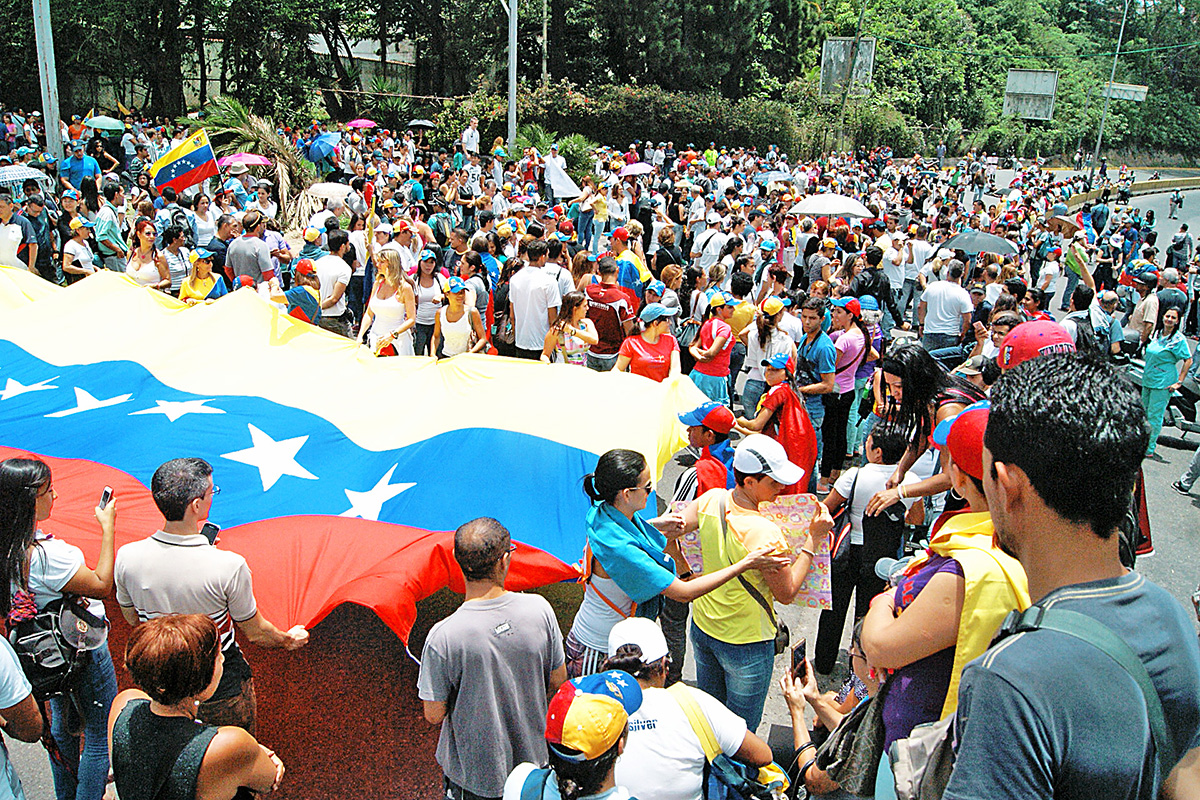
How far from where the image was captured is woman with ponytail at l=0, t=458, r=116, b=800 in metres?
3.38

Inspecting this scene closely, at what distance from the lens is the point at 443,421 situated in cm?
612

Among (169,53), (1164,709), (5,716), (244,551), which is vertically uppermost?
(169,53)

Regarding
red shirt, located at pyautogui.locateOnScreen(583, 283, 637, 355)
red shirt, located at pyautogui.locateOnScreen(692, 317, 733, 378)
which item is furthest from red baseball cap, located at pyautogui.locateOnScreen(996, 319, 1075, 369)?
red shirt, located at pyautogui.locateOnScreen(583, 283, 637, 355)

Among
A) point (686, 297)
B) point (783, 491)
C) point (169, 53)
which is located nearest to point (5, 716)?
point (783, 491)

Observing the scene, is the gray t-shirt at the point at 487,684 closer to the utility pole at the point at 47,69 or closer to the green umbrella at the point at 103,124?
the utility pole at the point at 47,69

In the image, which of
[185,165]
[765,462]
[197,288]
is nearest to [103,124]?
[185,165]

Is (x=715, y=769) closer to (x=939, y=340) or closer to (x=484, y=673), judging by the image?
(x=484, y=673)

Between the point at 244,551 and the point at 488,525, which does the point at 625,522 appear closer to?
the point at 488,525

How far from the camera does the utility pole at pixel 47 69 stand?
15234 millimetres

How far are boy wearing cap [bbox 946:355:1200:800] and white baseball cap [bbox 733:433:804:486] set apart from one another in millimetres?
1966

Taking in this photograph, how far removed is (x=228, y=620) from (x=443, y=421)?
2.66 meters

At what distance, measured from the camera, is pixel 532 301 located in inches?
324

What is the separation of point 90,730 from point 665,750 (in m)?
A: 2.51

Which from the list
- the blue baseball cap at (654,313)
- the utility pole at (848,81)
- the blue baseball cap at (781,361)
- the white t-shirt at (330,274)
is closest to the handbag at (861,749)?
the blue baseball cap at (781,361)
